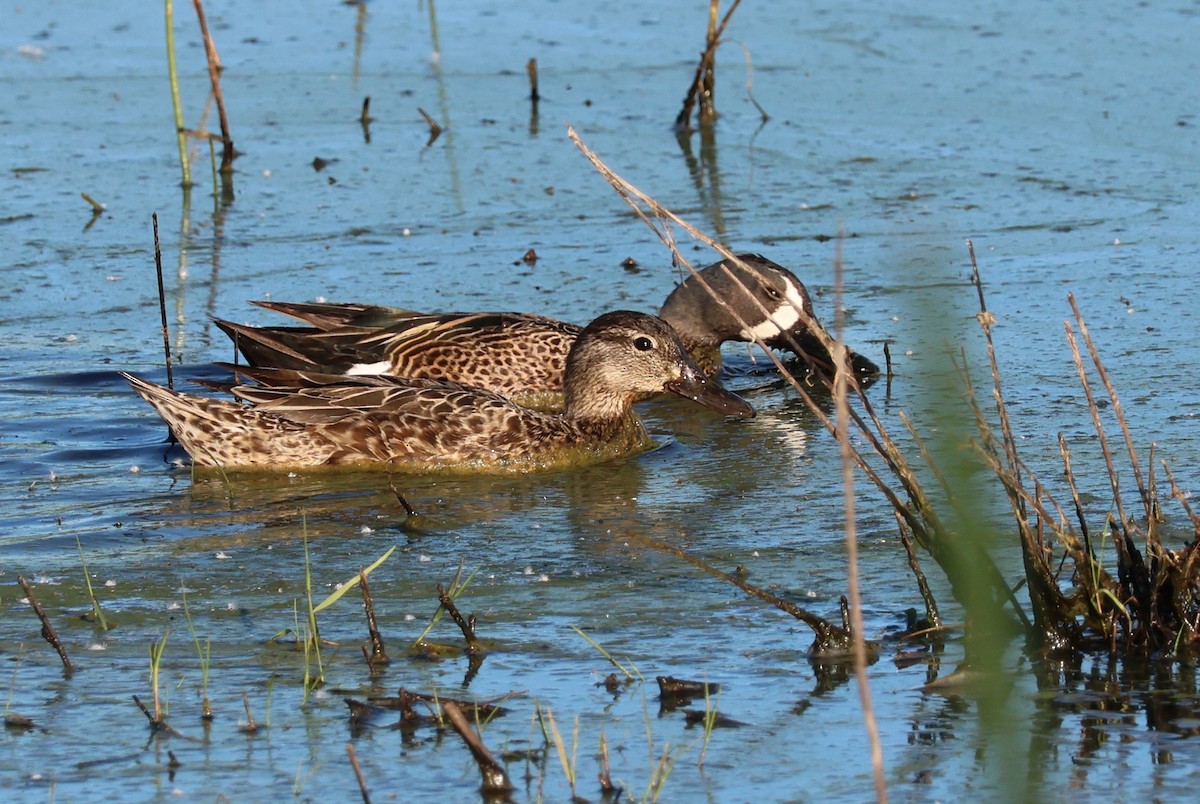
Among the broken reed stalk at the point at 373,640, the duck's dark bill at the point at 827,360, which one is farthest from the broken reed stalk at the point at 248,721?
the duck's dark bill at the point at 827,360

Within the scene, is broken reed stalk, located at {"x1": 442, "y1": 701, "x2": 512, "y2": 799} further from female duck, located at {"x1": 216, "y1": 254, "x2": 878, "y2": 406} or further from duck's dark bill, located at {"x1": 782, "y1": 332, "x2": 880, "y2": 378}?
female duck, located at {"x1": 216, "y1": 254, "x2": 878, "y2": 406}

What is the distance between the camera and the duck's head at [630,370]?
6.75 m

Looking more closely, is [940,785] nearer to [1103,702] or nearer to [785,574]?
[1103,702]

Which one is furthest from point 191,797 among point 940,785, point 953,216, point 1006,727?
point 953,216

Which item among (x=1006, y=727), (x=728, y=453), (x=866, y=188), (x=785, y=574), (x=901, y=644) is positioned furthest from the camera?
(x=866, y=188)

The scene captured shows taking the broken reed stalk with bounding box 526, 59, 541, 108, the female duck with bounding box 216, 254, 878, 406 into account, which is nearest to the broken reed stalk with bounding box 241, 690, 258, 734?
the female duck with bounding box 216, 254, 878, 406

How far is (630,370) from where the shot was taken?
6789 mm

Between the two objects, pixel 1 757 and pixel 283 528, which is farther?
pixel 283 528

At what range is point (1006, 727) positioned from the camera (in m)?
2.29

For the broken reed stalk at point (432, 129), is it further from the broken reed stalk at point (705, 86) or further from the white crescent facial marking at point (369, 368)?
the white crescent facial marking at point (369, 368)

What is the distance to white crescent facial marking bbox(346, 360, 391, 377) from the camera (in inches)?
293

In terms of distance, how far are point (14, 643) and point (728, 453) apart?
2802 millimetres

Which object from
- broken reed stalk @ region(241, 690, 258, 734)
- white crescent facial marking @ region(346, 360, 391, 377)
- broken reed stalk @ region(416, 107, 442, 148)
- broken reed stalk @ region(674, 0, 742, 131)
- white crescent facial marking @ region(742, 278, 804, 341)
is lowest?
broken reed stalk @ region(241, 690, 258, 734)

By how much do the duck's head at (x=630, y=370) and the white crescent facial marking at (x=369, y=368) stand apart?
3.20ft
